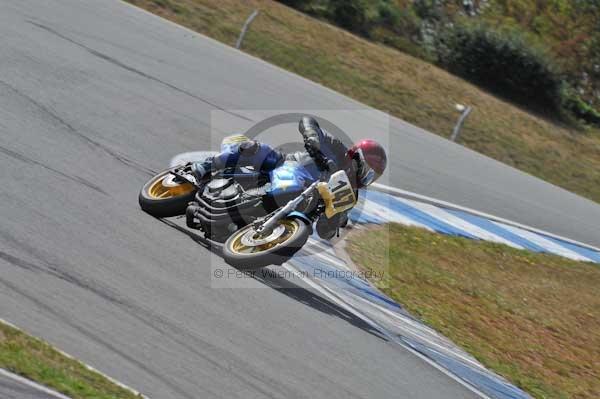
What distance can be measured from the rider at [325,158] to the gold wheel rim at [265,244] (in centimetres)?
51

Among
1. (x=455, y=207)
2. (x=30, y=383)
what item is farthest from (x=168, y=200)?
(x=455, y=207)

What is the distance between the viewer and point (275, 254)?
26.3 feet

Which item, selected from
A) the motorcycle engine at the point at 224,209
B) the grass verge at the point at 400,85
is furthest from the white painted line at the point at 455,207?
the motorcycle engine at the point at 224,209

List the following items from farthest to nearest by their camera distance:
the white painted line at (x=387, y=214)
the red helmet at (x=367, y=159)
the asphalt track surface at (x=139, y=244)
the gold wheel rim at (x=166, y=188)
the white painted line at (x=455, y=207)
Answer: the white painted line at (x=455, y=207)
the white painted line at (x=387, y=214)
the gold wheel rim at (x=166, y=188)
the red helmet at (x=367, y=159)
the asphalt track surface at (x=139, y=244)

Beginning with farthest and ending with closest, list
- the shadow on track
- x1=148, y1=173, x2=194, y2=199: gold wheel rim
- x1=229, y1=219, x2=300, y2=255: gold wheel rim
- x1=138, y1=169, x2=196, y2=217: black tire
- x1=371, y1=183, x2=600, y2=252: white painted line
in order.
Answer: x1=371, y1=183, x2=600, y2=252: white painted line
x1=148, y1=173, x2=194, y2=199: gold wheel rim
x1=138, y1=169, x2=196, y2=217: black tire
the shadow on track
x1=229, y1=219, x2=300, y2=255: gold wheel rim

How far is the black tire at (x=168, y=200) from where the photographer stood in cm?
913

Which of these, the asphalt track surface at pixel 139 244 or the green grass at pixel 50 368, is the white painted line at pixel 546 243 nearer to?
the asphalt track surface at pixel 139 244

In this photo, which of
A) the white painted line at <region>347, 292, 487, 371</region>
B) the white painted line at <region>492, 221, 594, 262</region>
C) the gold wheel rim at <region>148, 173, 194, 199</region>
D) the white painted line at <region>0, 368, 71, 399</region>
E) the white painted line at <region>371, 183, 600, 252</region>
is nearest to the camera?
the white painted line at <region>0, 368, 71, 399</region>

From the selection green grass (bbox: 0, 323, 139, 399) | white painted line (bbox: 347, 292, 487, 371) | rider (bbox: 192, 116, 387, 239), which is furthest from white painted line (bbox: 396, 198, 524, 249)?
green grass (bbox: 0, 323, 139, 399)

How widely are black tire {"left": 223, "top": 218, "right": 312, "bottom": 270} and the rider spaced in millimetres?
614

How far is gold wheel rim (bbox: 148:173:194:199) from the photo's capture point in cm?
925

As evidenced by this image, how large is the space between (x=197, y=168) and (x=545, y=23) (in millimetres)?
20416

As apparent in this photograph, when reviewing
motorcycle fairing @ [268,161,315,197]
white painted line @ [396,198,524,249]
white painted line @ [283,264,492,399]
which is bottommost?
white painted line @ [396,198,524,249]

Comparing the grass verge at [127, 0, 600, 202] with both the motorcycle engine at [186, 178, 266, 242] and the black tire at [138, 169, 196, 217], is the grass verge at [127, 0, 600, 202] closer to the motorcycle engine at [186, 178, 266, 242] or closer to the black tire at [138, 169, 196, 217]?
the black tire at [138, 169, 196, 217]
